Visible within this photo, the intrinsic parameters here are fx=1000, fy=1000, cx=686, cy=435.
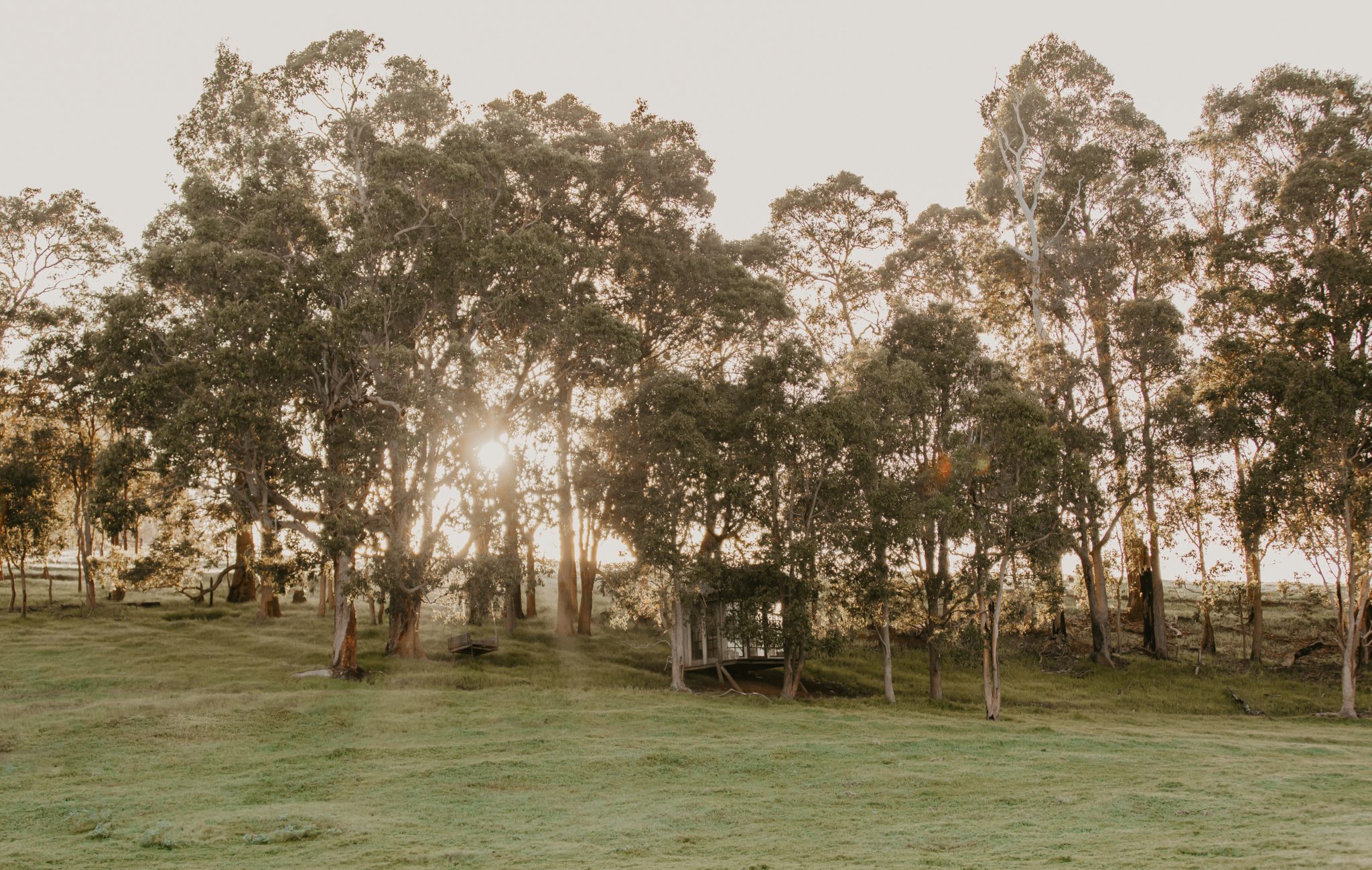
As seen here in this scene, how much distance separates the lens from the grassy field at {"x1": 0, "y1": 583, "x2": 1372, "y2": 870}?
534 inches

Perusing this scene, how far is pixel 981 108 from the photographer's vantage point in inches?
1929

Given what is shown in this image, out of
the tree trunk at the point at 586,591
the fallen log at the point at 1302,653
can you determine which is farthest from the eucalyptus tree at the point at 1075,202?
the tree trunk at the point at 586,591

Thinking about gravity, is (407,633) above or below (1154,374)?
below

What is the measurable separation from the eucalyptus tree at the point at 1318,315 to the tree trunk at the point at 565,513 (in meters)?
23.9

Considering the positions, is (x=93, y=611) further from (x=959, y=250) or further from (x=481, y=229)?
(x=959, y=250)

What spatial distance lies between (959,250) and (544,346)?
858 inches

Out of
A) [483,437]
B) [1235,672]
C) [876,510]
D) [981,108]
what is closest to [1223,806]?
[876,510]

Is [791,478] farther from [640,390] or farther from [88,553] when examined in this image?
[88,553]

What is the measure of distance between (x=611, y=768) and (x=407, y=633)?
58.8 ft

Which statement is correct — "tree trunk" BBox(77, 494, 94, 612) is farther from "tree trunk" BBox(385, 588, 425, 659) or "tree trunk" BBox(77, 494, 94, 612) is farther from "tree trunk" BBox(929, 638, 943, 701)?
"tree trunk" BBox(929, 638, 943, 701)

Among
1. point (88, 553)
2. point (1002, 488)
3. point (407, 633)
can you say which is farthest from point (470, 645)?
point (1002, 488)

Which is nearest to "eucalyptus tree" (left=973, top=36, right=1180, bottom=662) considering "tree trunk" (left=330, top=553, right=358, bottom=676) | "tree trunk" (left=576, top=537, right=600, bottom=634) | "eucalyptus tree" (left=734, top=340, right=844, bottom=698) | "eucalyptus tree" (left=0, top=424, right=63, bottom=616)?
"eucalyptus tree" (left=734, top=340, right=844, bottom=698)

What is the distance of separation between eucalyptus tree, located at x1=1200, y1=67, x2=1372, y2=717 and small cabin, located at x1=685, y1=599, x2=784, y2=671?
720 inches

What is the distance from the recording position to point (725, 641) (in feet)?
131
